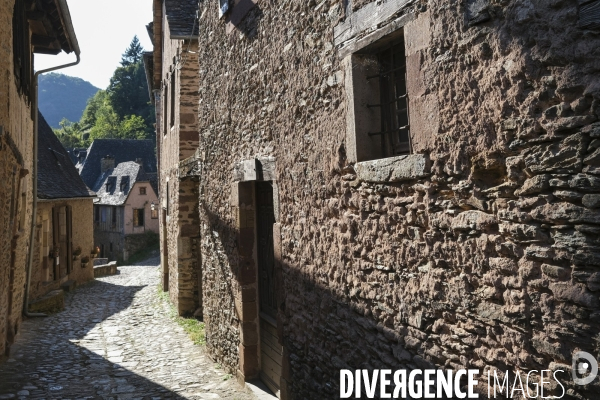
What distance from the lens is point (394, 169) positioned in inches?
123

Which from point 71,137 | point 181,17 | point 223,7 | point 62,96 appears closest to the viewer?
point 223,7

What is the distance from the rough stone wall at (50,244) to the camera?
40.3 ft

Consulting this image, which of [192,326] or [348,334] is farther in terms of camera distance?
[192,326]

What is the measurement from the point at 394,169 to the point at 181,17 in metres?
8.63

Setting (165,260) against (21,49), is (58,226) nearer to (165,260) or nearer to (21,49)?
(165,260)

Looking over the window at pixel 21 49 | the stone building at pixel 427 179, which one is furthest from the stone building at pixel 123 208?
the stone building at pixel 427 179

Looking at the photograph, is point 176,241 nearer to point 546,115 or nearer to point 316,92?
point 316,92

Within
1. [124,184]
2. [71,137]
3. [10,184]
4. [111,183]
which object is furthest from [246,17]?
[71,137]

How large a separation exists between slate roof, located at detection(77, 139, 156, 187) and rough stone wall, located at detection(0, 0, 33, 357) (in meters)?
29.2

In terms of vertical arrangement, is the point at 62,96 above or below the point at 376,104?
above

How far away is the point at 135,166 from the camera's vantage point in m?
32.9

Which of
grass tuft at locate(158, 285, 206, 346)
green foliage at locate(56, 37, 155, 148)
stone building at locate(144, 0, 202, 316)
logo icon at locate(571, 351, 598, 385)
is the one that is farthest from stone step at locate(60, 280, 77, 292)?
green foliage at locate(56, 37, 155, 148)

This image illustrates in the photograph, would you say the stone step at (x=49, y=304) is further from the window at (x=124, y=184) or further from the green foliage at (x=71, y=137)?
the green foliage at (x=71, y=137)

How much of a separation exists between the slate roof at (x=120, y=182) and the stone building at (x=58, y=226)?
47.3 feet
